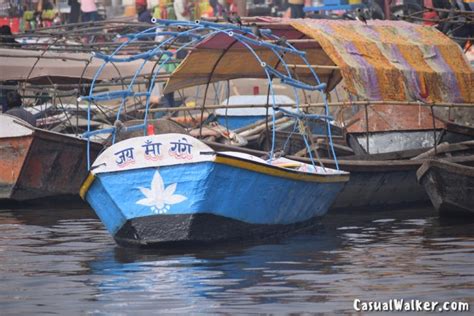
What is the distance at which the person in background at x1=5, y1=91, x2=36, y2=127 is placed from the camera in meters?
20.5

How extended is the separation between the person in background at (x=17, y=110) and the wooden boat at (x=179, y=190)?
5.85 meters

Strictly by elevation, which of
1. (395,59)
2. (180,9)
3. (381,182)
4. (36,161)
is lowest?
(381,182)

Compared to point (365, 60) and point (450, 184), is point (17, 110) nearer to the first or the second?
point (365, 60)

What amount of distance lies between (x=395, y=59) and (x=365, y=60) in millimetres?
801

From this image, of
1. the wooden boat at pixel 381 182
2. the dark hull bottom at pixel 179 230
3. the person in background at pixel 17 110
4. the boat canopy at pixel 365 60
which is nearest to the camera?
the dark hull bottom at pixel 179 230

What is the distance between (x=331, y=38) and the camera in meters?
18.4

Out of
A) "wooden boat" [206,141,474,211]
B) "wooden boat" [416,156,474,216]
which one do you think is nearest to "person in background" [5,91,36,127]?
"wooden boat" [206,141,474,211]

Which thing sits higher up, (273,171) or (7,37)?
(7,37)

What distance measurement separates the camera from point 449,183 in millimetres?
16922

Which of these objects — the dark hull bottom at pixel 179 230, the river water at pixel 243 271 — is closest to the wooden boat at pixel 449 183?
the river water at pixel 243 271

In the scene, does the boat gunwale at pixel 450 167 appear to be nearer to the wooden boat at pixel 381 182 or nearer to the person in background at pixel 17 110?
the wooden boat at pixel 381 182

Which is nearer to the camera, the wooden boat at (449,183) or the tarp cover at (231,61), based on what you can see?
the wooden boat at (449,183)

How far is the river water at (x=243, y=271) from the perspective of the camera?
1134cm

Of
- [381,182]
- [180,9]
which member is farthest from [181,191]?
[180,9]
